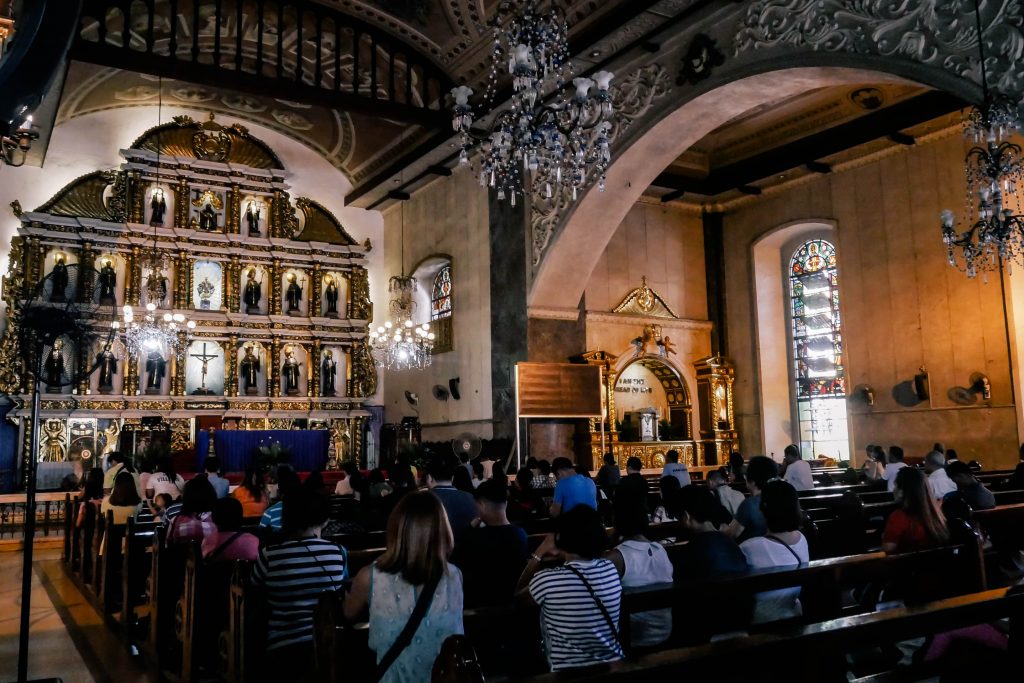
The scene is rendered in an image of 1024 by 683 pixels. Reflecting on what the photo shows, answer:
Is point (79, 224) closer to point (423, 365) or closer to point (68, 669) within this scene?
point (423, 365)

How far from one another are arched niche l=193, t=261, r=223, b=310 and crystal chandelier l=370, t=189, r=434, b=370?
345 cm

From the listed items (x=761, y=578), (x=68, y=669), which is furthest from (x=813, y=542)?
(x=68, y=669)

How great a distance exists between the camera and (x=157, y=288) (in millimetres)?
15906

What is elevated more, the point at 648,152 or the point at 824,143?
the point at 824,143

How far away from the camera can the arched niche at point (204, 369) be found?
16828 millimetres

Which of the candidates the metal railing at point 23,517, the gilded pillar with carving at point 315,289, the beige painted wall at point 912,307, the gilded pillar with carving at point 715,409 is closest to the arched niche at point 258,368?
the gilded pillar with carving at point 315,289

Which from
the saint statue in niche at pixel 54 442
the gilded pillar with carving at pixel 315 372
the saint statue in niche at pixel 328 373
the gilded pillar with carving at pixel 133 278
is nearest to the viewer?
the saint statue in niche at pixel 54 442

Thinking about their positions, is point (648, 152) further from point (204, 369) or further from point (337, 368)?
point (204, 369)

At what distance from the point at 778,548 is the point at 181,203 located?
626 inches

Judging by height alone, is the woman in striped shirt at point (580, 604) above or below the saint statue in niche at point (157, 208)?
below

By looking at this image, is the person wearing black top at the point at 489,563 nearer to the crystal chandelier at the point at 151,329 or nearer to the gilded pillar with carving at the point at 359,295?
the crystal chandelier at the point at 151,329

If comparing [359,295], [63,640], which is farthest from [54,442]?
[63,640]

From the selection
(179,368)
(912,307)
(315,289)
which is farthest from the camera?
(315,289)

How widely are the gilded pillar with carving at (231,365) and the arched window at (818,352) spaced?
38.2 feet
